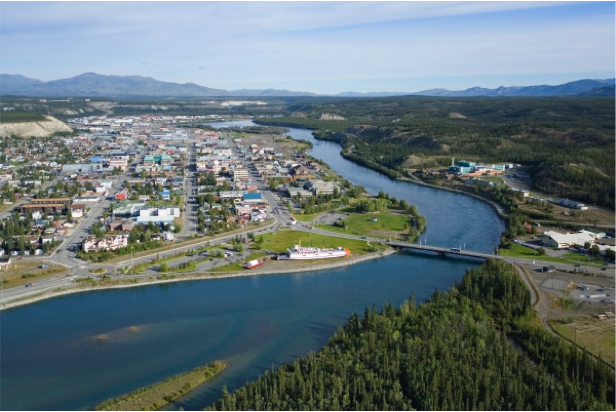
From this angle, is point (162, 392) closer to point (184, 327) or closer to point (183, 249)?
point (184, 327)

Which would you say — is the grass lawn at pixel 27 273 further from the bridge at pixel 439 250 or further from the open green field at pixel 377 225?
the bridge at pixel 439 250

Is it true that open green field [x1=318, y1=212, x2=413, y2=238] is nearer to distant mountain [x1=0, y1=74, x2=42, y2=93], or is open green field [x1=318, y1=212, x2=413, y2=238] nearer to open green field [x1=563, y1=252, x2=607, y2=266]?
open green field [x1=563, y1=252, x2=607, y2=266]

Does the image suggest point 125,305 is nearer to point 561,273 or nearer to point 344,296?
point 344,296

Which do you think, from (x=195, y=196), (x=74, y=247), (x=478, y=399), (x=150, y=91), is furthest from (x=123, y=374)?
(x=150, y=91)

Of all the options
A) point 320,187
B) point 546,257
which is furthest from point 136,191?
point 546,257

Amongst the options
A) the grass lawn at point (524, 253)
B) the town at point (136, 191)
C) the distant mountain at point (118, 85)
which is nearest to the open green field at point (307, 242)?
the town at point (136, 191)

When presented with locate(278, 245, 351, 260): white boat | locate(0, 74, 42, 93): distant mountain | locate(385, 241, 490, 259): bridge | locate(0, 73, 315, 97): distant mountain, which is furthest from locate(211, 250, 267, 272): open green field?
locate(0, 74, 42, 93): distant mountain
